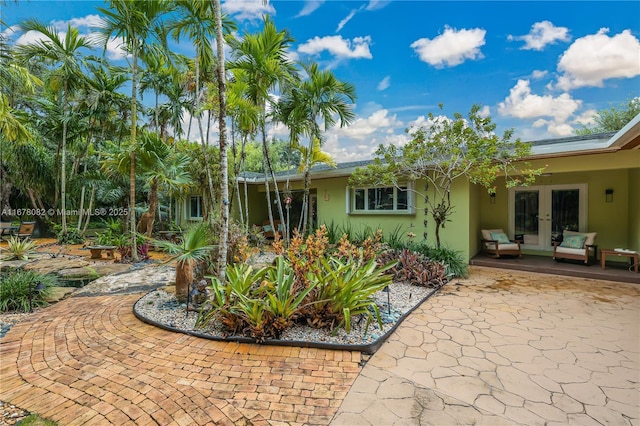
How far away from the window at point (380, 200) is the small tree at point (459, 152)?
3.82 ft

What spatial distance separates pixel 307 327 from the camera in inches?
Answer: 144

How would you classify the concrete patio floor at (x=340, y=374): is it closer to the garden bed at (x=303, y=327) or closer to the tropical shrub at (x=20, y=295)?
the garden bed at (x=303, y=327)

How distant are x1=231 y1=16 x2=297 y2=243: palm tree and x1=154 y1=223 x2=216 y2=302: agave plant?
4245mm

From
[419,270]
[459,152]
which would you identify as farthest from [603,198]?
[419,270]

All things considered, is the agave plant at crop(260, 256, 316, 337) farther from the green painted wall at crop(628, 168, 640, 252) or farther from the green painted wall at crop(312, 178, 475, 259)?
the green painted wall at crop(628, 168, 640, 252)

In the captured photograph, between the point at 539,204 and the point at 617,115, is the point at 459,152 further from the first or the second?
the point at 617,115

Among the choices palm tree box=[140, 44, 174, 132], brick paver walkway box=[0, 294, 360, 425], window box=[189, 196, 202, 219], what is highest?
palm tree box=[140, 44, 174, 132]

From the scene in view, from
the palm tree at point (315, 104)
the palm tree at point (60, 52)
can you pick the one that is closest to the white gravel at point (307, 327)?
the palm tree at point (315, 104)

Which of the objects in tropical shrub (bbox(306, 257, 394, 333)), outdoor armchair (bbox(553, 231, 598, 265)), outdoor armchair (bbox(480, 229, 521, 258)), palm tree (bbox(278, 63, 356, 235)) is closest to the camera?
tropical shrub (bbox(306, 257, 394, 333))

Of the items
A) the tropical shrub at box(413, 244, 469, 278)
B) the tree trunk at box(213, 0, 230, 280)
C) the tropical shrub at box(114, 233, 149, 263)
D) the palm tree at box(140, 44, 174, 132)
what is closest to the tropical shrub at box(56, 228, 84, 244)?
the tropical shrub at box(114, 233, 149, 263)

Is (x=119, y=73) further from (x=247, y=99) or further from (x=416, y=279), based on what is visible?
(x=416, y=279)

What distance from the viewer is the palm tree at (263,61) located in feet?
22.1

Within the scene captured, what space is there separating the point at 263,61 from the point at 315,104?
1.56 meters

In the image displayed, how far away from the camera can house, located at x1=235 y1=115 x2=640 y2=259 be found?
246 inches
